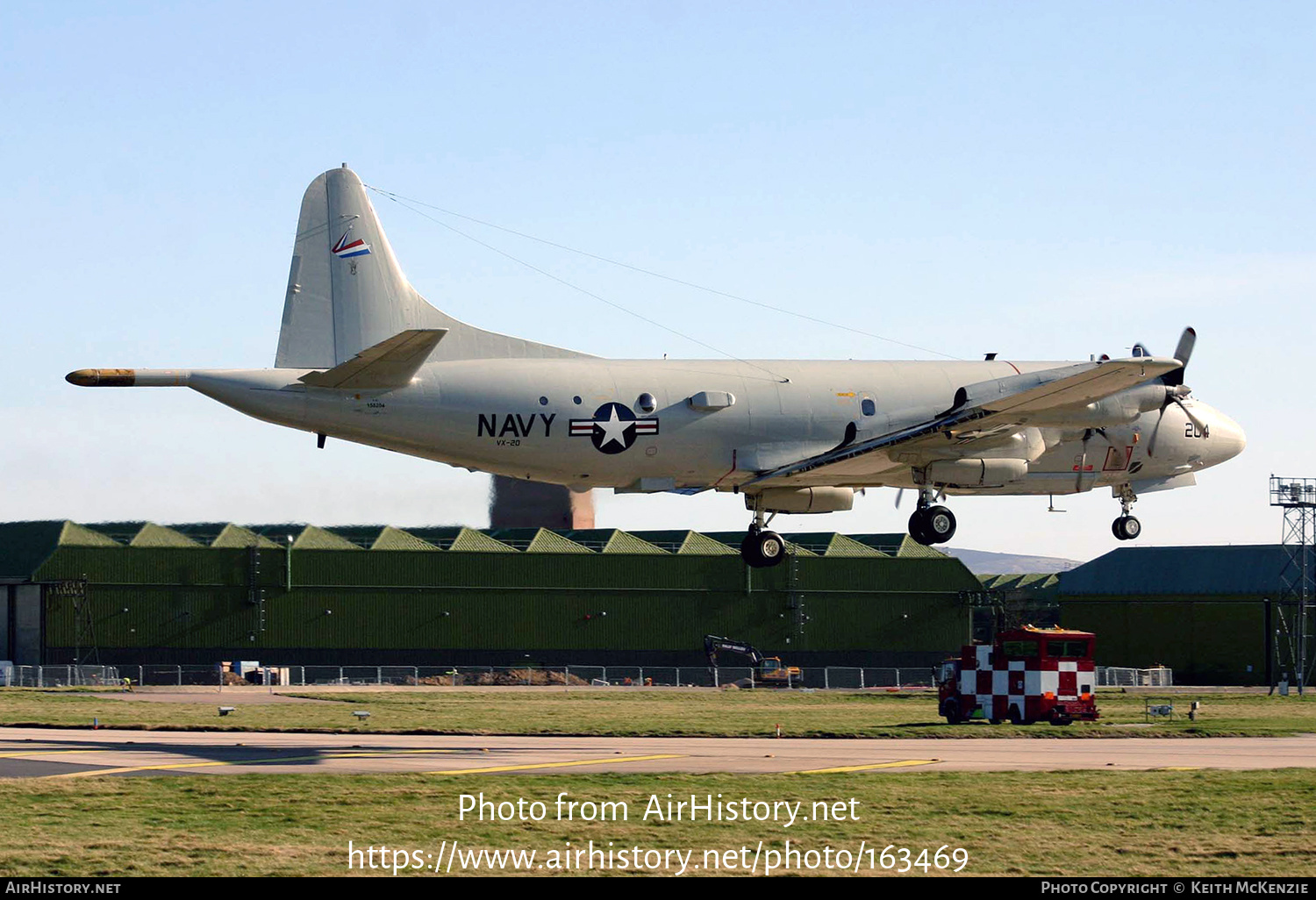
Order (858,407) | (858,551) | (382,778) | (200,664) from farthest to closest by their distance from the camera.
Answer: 1. (858,551)
2. (200,664)
3. (858,407)
4. (382,778)

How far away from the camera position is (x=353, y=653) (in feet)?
293

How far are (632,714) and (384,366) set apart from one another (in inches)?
851

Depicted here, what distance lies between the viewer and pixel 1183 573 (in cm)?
9644

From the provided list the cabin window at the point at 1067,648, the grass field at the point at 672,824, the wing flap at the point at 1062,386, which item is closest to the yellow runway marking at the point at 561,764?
the grass field at the point at 672,824

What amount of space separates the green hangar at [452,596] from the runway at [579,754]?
4736 cm

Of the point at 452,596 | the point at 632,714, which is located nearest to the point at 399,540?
the point at 452,596

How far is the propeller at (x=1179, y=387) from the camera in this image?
36.1 m

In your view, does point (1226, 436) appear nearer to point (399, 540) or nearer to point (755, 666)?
point (755, 666)

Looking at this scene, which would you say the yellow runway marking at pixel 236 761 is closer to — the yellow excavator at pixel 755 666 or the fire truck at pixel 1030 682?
the fire truck at pixel 1030 682

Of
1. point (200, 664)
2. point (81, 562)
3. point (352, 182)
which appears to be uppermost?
point (352, 182)

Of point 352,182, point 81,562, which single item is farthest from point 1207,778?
point 81,562

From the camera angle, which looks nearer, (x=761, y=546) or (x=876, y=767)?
(x=876, y=767)
